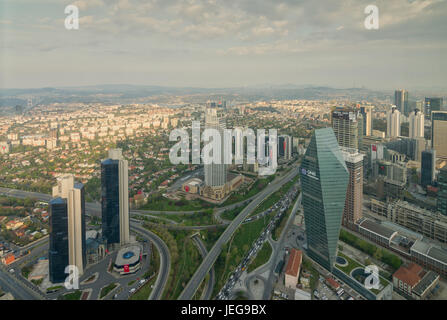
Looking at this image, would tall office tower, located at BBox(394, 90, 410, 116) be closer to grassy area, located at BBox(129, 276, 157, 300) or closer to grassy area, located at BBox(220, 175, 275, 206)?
grassy area, located at BBox(220, 175, 275, 206)

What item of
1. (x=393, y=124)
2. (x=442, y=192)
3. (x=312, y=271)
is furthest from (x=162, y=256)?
(x=393, y=124)

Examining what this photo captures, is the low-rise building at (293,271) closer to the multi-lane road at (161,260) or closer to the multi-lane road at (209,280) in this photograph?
the multi-lane road at (209,280)

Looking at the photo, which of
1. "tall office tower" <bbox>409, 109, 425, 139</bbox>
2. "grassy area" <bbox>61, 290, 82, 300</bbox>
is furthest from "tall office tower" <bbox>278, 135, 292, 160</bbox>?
"grassy area" <bbox>61, 290, 82, 300</bbox>

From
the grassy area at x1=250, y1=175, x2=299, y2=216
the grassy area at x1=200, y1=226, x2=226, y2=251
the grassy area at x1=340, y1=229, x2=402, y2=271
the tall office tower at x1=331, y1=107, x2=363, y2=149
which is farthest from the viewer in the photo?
the tall office tower at x1=331, y1=107, x2=363, y2=149

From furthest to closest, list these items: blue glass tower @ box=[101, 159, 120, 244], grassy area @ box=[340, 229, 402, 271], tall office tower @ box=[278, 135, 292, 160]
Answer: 1. tall office tower @ box=[278, 135, 292, 160]
2. blue glass tower @ box=[101, 159, 120, 244]
3. grassy area @ box=[340, 229, 402, 271]

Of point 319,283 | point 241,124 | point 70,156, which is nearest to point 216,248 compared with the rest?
point 319,283

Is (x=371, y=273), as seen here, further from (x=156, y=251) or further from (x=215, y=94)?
(x=215, y=94)

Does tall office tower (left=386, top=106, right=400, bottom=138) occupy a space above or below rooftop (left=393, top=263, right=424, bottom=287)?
above

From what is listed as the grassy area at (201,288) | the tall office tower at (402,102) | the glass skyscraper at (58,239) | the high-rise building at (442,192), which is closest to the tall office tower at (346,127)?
the high-rise building at (442,192)
